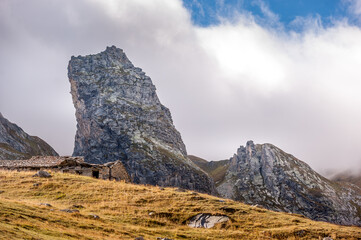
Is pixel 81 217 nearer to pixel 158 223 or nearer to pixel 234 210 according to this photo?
pixel 158 223

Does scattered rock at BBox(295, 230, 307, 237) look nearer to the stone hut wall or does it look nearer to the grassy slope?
the grassy slope

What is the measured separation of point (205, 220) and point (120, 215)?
8.00 metres

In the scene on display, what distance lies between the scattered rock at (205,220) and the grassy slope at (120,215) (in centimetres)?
72

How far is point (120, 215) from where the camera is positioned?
2947 centimetres

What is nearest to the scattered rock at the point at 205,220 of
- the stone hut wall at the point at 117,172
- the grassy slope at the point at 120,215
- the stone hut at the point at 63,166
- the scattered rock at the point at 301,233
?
the grassy slope at the point at 120,215

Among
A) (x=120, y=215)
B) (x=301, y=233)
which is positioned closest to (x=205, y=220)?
(x=120, y=215)

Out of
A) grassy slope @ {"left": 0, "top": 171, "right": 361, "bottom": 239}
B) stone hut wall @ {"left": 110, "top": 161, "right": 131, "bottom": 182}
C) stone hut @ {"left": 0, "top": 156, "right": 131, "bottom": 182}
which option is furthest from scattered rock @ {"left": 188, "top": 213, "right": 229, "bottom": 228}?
stone hut wall @ {"left": 110, "top": 161, "right": 131, "bottom": 182}

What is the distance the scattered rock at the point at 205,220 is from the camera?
30169 mm

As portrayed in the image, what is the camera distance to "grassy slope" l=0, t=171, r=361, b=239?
2067 cm

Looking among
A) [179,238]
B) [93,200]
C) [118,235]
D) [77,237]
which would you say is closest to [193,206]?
[179,238]

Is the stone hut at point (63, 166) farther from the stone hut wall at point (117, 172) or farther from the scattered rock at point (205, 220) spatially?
the scattered rock at point (205, 220)

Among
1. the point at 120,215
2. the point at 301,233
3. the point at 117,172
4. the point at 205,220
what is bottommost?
the point at 120,215

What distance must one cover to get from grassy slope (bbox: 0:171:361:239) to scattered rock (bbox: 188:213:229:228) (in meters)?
0.72

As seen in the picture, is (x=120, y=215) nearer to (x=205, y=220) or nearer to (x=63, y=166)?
(x=205, y=220)
